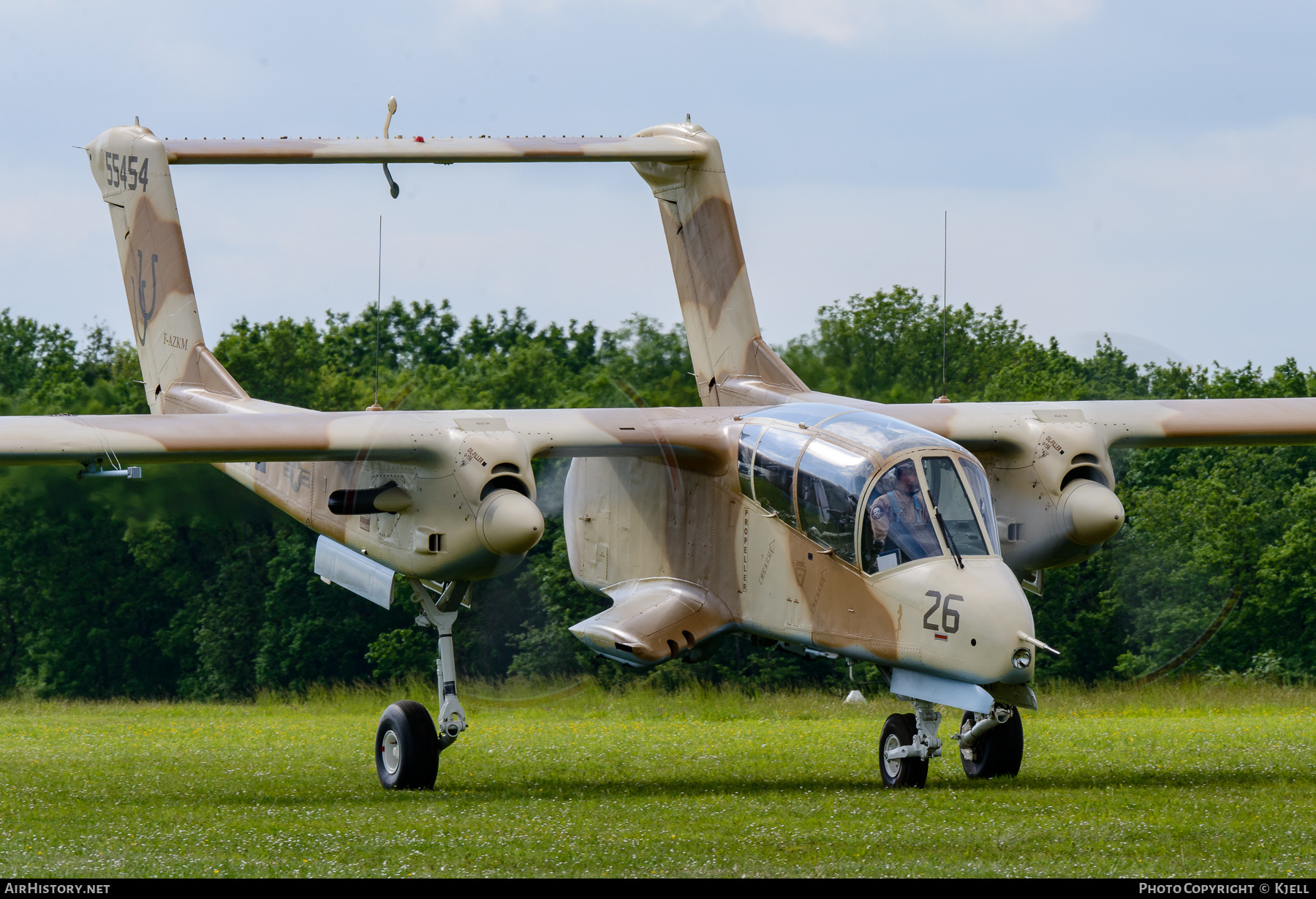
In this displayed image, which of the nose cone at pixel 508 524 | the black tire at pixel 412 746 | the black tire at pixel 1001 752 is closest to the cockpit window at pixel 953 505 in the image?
the black tire at pixel 1001 752

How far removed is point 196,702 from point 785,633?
20907mm

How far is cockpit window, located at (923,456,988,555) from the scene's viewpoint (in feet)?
38.6

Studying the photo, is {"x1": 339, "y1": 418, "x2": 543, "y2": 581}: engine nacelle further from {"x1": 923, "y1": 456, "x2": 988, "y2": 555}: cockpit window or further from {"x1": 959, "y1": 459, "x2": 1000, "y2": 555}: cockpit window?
{"x1": 959, "y1": 459, "x2": 1000, "y2": 555}: cockpit window

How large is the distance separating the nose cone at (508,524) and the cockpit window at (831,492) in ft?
7.24

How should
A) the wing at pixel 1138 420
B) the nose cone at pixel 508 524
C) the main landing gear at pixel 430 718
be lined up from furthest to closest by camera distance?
the wing at pixel 1138 420 < the main landing gear at pixel 430 718 < the nose cone at pixel 508 524

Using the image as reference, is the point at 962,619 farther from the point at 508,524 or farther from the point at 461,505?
the point at 461,505

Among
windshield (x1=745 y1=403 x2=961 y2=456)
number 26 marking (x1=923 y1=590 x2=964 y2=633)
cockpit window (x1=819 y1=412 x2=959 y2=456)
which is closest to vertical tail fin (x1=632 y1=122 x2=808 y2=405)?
windshield (x1=745 y1=403 x2=961 y2=456)

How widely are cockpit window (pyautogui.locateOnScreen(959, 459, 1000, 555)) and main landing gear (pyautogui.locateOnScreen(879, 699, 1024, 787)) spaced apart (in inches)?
51.8

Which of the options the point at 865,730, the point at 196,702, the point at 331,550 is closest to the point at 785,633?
the point at 331,550

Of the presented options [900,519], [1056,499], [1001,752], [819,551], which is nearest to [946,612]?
[900,519]

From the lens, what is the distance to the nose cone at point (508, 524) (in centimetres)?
1268

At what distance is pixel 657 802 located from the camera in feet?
42.6

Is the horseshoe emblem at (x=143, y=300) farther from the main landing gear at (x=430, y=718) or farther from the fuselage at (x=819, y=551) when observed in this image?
the fuselage at (x=819, y=551)

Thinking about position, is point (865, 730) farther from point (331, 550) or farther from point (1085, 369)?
point (1085, 369)
